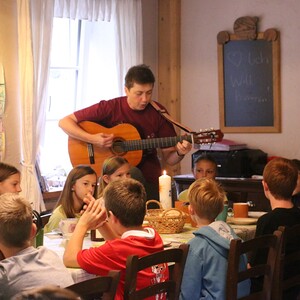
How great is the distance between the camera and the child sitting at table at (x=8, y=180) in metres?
Result: 4.12

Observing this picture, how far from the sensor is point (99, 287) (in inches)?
88.0

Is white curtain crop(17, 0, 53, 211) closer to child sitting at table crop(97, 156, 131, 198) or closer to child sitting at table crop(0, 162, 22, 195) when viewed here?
child sitting at table crop(97, 156, 131, 198)

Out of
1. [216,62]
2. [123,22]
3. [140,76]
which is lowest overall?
[140,76]

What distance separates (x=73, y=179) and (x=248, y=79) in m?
2.78

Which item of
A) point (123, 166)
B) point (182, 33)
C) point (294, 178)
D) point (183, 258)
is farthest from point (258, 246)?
point (182, 33)

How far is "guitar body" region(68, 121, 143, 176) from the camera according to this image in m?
5.28

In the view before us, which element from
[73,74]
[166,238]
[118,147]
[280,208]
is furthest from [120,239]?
[73,74]

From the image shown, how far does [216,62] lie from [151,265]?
14.5 ft

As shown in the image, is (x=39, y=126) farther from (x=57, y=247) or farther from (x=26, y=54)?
(x=57, y=247)

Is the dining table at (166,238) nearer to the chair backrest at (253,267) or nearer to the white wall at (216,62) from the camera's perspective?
the chair backrest at (253,267)

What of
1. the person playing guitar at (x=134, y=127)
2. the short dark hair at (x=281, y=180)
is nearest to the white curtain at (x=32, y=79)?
the person playing guitar at (x=134, y=127)

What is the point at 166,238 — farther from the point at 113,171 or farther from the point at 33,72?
the point at 33,72

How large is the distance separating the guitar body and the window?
929mm

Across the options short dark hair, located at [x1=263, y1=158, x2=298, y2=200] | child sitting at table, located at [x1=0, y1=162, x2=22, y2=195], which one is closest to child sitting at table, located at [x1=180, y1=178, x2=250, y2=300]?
short dark hair, located at [x1=263, y1=158, x2=298, y2=200]
